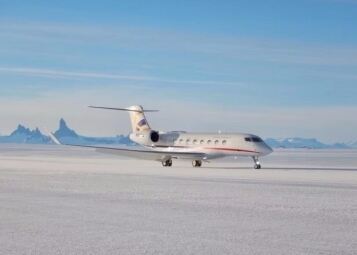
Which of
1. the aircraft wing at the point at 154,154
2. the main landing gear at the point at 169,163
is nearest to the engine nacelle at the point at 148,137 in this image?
the main landing gear at the point at 169,163

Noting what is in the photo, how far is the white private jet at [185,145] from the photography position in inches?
1447

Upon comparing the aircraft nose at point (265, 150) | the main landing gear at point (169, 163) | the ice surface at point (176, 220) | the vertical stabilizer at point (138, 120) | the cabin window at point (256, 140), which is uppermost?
the vertical stabilizer at point (138, 120)

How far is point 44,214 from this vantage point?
12305 millimetres

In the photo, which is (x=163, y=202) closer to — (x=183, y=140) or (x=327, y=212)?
(x=327, y=212)

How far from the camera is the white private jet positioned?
121 ft

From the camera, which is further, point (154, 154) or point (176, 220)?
point (154, 154)

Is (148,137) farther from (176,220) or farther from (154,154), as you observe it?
(176,220)

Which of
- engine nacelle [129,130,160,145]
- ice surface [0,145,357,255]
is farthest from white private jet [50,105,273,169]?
ice surface [0,145,357,255]

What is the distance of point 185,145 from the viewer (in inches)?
1620

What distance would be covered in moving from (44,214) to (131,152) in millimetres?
26291

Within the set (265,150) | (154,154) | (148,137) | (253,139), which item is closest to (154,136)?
(148,137)

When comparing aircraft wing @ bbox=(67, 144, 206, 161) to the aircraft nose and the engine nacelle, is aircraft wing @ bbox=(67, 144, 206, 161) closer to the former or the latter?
the engine nacelle

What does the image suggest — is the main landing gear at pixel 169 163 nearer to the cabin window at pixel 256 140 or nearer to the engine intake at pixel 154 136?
the engine intake at pixel 154 136

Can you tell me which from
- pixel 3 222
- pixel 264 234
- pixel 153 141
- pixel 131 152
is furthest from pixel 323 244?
pixel 153 141
